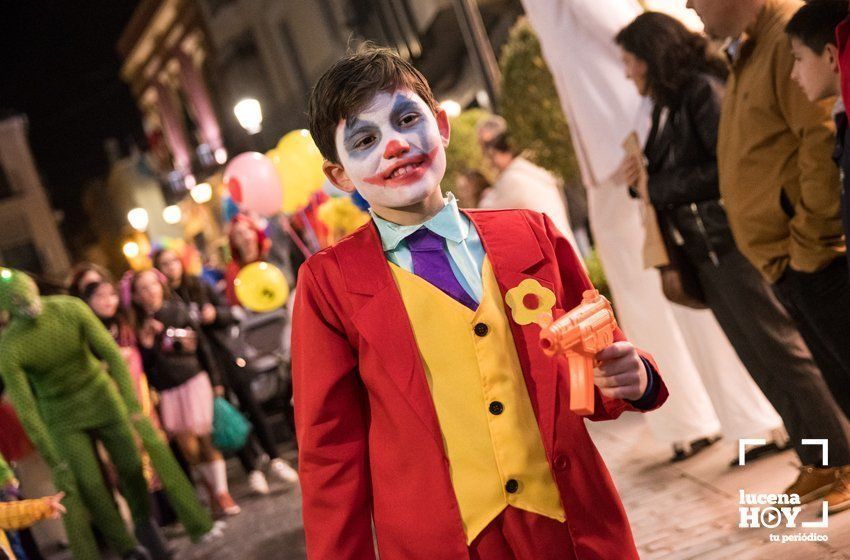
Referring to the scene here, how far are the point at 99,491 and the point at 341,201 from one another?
2.63 m

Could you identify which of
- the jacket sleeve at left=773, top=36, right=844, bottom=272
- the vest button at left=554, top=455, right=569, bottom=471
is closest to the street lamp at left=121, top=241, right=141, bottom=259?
the jacket sleeve at left=773, top=36, right=844, bottom=272

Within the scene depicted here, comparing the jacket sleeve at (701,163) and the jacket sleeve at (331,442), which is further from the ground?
the jacket sleeve at (701,163)

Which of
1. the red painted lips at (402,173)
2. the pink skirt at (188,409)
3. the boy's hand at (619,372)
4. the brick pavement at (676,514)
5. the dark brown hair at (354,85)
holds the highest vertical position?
the dark brown hair at (354,85)

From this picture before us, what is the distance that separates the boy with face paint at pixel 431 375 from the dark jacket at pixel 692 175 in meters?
2.04

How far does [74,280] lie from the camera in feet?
24.2

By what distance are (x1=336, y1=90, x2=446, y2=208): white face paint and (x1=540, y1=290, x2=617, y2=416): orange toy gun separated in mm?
427

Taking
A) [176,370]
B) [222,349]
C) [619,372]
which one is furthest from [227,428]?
[619,372]

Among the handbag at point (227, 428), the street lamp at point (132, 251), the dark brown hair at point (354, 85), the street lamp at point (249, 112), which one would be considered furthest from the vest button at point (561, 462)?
the street lamp at point (132, 251)

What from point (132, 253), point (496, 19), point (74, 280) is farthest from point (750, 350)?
point (132, 253)

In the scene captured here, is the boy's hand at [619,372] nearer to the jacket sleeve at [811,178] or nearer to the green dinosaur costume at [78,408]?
the jacket sleeve at [811,178]

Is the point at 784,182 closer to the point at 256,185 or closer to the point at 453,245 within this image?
the point at 453,245

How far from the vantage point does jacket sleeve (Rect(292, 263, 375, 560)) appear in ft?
6.22

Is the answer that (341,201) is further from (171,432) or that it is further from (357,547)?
(357,547)

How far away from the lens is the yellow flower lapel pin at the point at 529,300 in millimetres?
1828
